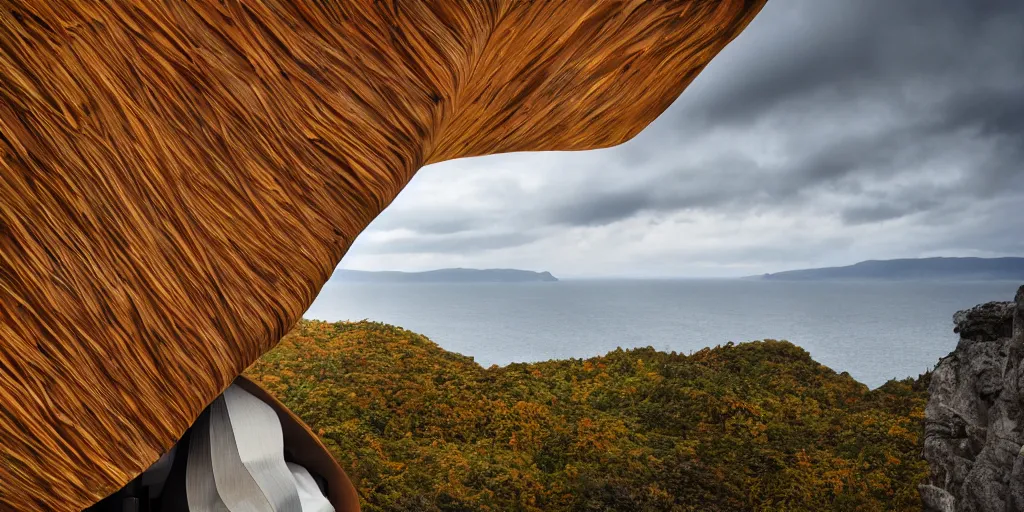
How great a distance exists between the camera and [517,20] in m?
0.50

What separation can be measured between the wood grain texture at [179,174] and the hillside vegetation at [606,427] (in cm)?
198

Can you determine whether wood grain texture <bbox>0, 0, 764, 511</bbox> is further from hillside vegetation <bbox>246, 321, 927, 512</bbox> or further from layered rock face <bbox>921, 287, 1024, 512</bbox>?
hillside vegetation <bbox>246, 321, 927, 512</bbox>

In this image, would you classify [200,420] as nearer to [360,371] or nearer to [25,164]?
[25,164]

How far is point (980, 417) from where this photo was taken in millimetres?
1948

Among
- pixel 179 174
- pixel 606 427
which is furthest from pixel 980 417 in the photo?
pixel 179 174

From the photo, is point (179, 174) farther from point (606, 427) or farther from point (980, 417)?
point (606, 427)

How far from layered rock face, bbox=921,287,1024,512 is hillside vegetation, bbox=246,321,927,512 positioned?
1.27 ft

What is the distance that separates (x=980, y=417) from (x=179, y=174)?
2.32m

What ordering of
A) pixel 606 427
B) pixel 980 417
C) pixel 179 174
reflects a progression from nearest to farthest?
1. pixel 179 174
2. pixel 980 417
3. pixel 606 427

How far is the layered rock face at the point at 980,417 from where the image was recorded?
1650 millimetres

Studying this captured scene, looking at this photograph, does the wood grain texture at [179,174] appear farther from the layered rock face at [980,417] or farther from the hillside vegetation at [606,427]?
the hillside vegetation at [606,427]

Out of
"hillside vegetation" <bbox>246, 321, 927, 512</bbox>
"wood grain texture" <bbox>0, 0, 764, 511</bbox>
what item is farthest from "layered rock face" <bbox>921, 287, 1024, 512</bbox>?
"wood grain texture" <bbox>0, 0, 764, 511</bbox>

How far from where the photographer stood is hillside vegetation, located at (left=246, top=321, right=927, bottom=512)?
2.50m

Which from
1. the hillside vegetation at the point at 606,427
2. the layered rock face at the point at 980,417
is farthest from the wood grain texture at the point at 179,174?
the hillside vegetation at the point at 606,427
